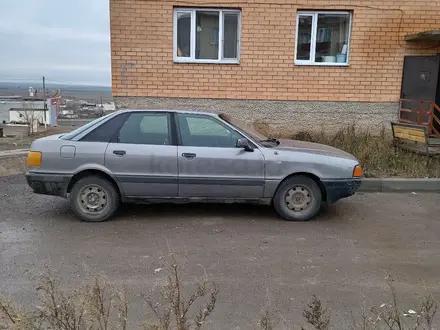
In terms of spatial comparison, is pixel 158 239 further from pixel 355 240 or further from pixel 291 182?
pixel 355 240

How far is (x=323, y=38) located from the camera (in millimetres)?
9219

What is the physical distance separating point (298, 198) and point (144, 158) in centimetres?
217

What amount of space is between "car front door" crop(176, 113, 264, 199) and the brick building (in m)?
4.27

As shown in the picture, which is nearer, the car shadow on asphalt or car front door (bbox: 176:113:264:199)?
car front door (bbox: 176:113:264:199)

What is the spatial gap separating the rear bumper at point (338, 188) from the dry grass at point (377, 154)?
2.14 meters

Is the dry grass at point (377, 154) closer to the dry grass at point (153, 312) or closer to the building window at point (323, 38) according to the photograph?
the building window at point (323, 38)

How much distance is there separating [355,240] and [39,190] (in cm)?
414

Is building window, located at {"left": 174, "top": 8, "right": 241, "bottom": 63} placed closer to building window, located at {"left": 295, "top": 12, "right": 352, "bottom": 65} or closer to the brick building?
the brick building

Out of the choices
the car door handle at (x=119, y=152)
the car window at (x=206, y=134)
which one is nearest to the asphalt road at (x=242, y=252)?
the car door handle at (x=119, y=152)

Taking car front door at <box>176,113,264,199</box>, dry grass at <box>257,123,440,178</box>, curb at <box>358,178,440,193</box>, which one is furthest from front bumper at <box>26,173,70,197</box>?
dry grass at <box>257,123,440,178</box>

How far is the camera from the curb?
669 centimetres

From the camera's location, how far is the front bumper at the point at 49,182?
487 cm

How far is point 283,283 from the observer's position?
134 inches

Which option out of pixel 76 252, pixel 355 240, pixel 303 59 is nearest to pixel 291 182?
pixel 355 240
